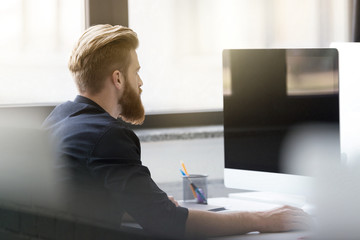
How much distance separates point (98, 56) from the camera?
4.30 feet

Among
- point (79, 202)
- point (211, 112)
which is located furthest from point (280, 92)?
point (211, 112)

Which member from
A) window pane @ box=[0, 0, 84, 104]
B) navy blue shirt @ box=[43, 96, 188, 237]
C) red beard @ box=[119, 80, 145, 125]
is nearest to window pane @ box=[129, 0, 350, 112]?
window pane @ box=[0, 0, 84, 104]

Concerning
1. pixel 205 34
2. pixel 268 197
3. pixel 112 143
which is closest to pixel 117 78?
pixel 112 143

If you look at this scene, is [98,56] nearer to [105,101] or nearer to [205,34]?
[105,101]

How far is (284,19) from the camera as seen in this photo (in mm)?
2535

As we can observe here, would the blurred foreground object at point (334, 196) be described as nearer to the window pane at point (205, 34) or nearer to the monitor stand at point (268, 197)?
the monitor stand at point (268, 197)

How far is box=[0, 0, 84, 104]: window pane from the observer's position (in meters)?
2.10

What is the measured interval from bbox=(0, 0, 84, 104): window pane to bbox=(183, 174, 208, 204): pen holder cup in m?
0.78

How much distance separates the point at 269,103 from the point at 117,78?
396 mm

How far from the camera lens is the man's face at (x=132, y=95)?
4.46 ft

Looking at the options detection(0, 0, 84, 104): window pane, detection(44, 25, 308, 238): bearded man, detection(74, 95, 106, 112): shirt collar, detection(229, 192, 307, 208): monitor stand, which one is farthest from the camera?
detection(0, 0, 84, 104): window pane

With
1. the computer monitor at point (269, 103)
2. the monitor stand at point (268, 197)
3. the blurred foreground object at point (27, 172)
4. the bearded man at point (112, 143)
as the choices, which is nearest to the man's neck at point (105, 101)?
the bearded man at point (112, 143)

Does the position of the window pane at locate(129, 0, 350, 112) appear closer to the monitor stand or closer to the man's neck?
the monitor stand

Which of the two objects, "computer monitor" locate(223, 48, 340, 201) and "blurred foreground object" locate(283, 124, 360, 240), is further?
"computer monitor" locate(223, 48, 340, 201)
